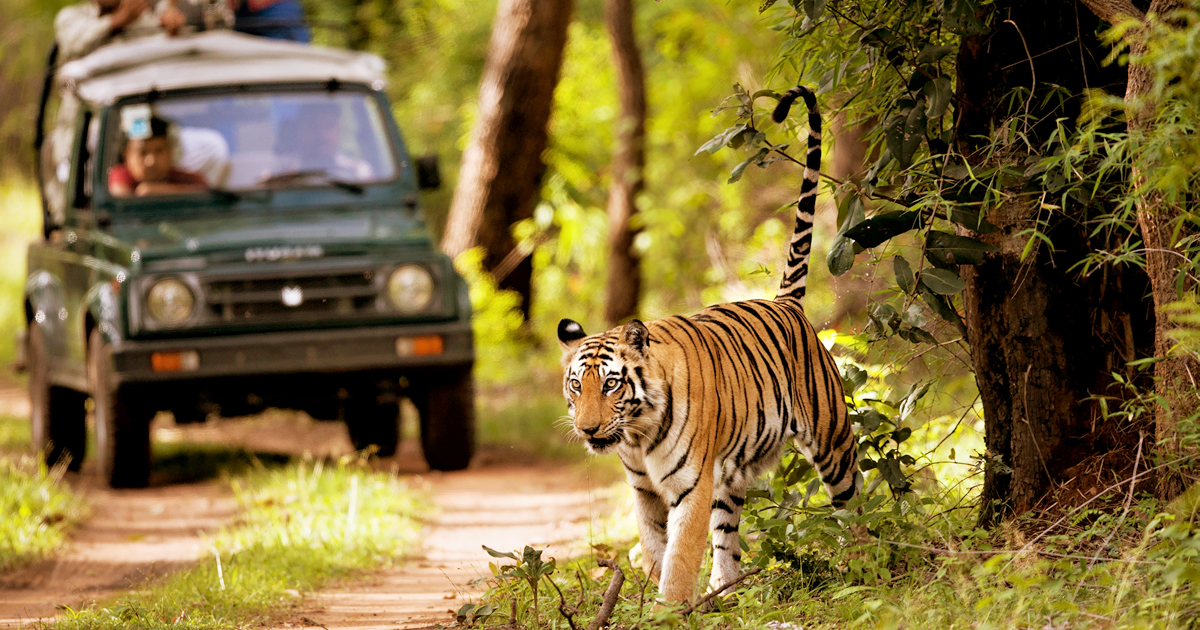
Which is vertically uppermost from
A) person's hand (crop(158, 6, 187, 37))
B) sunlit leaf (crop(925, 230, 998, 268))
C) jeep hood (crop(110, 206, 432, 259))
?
person's hand (crop(158, 6, 187, 37))

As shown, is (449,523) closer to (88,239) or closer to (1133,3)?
(88,239)

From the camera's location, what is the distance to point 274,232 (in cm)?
784

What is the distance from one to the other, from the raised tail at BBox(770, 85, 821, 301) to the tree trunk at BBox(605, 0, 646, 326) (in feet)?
29.6

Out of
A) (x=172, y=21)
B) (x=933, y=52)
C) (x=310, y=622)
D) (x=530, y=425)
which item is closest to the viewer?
(x=933, y=52)

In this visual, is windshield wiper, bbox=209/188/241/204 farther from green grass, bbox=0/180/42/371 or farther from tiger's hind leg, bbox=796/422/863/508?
green grass, bbox=0/180/42/371

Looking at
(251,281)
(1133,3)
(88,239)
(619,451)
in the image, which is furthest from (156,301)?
(1133,3)

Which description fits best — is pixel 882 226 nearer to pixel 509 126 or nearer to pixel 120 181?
pixel 120 181

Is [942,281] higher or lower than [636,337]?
higher

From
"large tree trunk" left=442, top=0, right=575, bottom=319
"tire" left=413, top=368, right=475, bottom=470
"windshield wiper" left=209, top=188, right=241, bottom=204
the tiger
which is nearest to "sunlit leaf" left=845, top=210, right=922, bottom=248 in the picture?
the tiger

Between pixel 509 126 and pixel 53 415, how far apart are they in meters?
5.37

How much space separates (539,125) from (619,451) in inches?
347

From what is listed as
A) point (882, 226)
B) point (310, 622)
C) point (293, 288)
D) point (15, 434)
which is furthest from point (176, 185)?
point (882, 226)

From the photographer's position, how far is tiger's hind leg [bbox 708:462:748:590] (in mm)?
4570

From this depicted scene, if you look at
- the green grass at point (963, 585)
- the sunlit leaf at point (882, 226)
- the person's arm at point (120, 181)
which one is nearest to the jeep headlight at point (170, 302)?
the person's arm at point (120, 181)
